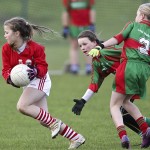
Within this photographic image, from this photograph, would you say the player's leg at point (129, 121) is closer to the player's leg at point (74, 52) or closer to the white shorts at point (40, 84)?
the white shorts at point (40, 84)

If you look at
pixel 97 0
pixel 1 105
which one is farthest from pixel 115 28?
pixel 1 105

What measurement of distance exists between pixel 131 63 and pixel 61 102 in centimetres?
433

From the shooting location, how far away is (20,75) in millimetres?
6789

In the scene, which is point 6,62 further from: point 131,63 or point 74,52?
point 74,52

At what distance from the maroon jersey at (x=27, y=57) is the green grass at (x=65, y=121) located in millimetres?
837

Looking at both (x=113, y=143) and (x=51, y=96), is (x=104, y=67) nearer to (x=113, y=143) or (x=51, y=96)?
(x=113, y=143)

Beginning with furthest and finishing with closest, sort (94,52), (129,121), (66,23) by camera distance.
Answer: (66,23) → (129,121) → (94,52)

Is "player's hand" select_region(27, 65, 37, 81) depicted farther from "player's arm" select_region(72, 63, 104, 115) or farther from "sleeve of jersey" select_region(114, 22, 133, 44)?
"sleeve of jersey" select_region(114, 22, 133, 44)

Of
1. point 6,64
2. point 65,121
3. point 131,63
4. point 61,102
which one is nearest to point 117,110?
point 131,63

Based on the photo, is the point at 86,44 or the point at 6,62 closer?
the point at 6,62

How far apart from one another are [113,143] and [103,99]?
410cm

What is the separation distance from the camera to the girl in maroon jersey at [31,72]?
6828 mm

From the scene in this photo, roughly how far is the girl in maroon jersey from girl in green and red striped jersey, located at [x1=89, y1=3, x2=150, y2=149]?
0.56 meters

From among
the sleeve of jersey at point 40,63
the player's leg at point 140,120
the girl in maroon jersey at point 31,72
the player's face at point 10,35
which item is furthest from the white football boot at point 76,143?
the player's face at point 10,35
